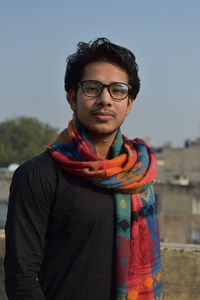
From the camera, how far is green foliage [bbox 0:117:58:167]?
57875 millimetres

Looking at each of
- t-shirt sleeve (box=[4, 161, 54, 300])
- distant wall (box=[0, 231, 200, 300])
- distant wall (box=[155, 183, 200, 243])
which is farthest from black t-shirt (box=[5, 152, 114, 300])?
distant wall (box=[155, 183, 200, 243])

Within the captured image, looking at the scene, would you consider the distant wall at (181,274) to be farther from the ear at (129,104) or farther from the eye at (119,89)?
the eye at (119,89)

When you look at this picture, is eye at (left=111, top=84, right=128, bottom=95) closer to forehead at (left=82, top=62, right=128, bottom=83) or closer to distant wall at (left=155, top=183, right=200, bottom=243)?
forehead at (left=82, top=62, right=128, bottom=83)

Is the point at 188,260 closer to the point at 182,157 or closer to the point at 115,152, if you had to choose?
the point at 115,152

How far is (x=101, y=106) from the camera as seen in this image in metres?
2.16

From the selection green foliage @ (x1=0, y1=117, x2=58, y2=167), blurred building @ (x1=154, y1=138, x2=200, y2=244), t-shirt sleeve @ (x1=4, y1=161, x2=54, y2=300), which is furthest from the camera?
green foliage @ (x1=0, y1=117, x2=58, y2=167)

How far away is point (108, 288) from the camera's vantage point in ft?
6.90

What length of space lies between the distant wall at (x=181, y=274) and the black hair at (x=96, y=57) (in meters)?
1.64

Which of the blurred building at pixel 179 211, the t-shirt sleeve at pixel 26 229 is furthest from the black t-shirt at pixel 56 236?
the blurred building at pixel 179 211

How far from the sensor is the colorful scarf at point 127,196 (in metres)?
2.11

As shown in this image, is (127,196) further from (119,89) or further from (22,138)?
(22,138)

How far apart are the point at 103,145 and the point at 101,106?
184 mm

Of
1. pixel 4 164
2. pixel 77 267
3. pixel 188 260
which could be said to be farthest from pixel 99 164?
pixel 4 164

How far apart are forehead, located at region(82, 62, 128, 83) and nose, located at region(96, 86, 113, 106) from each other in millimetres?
42
